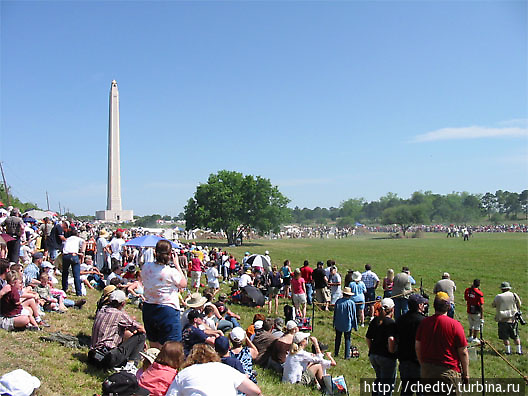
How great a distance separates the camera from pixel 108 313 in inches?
293

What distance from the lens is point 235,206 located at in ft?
216

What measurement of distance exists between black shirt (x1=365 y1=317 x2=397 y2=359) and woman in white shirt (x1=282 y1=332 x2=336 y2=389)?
4.33ft

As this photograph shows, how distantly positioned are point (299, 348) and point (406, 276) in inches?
208

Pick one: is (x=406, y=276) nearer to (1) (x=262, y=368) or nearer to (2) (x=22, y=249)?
(1) (x=262, y=368)

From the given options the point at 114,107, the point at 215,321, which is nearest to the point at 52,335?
the point at 215,321

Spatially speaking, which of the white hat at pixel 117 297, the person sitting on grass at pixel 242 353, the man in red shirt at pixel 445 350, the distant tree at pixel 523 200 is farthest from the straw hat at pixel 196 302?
the distant tree at pixel 523 200

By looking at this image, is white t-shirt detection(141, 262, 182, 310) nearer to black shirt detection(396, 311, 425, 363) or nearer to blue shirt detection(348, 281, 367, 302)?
black shirt detection(396, 311, 425, 363)

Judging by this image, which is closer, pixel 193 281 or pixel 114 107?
pixel 193 281

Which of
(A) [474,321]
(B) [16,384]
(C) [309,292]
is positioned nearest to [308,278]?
(C) [309,292]

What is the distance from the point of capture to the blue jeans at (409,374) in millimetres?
6613

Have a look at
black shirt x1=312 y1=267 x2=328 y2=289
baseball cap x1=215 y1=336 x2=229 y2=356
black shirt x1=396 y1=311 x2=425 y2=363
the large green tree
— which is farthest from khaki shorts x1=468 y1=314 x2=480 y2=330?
the large green tree

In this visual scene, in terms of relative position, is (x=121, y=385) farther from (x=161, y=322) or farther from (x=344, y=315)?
(x=344, y=315)

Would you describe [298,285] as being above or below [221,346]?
below

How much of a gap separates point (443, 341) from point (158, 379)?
138 inches
